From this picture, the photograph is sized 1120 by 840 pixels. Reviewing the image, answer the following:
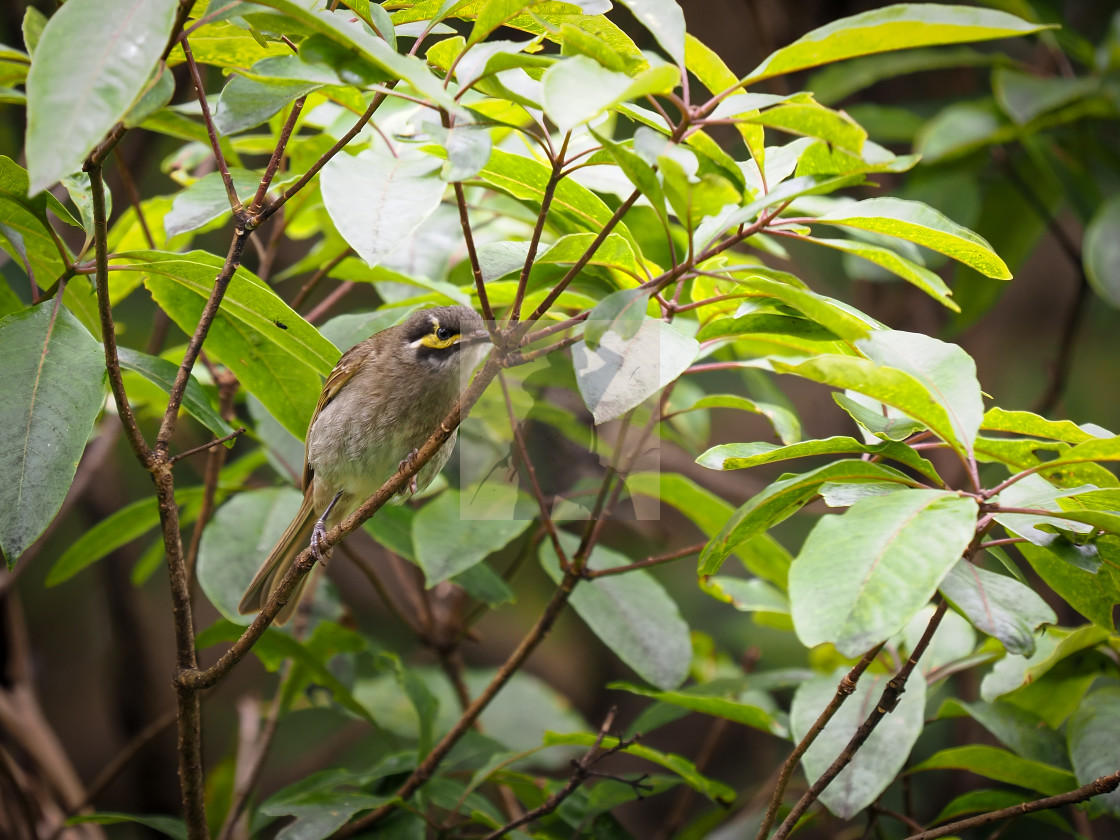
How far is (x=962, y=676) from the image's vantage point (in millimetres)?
3213

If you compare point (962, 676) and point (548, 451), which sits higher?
point (548, 451)

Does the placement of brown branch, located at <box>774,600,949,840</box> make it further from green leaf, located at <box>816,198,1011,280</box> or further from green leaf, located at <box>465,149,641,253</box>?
green leaf, located at <box>465,149,641,253</box>

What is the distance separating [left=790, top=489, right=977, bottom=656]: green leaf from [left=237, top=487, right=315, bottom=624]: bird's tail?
1277 millimetres

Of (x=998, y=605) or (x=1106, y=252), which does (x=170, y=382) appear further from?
(x=1106, y=252)

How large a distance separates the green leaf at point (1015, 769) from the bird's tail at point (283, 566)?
1.44m

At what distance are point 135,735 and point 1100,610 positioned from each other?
377 cm

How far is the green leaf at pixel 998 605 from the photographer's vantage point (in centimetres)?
113

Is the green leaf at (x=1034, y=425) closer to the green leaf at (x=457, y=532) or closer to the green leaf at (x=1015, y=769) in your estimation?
the green leaf at (x=1015, y=769)

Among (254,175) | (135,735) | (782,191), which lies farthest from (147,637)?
(782,191)

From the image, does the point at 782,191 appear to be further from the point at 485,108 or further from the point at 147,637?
the point at 147,637

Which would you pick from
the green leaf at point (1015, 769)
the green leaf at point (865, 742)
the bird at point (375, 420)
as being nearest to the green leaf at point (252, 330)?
the bird at point (375, 420)

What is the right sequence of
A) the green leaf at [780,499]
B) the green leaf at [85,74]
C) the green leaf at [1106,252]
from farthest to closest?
the green leaf at [1106,252] < the green leaf at [780,499] < the green leaf at [85,74]

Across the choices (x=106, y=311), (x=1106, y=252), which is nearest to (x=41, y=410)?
(x=106, y=311)

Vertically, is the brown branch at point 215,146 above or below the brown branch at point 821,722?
above
